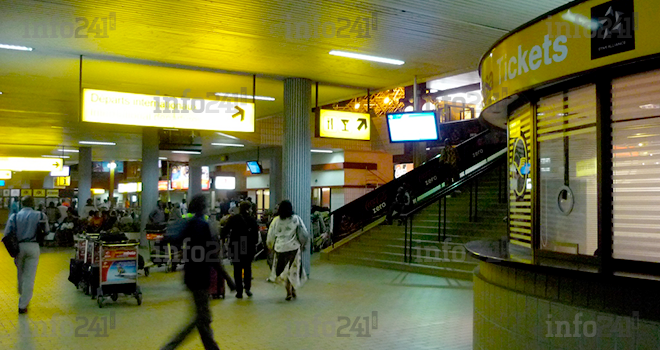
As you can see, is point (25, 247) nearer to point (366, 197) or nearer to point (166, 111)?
point (166, 111)

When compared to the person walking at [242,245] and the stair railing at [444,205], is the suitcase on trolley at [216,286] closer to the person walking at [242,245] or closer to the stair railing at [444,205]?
the person walking at [242,245]

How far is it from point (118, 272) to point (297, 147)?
4.44 metres

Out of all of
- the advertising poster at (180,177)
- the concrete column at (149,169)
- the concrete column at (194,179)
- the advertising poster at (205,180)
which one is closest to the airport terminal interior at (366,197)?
the concrete column at (149,169)

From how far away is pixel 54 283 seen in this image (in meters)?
11.6

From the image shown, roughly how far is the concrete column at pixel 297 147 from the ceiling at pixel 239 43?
38 cm

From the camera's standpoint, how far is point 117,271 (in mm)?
9430

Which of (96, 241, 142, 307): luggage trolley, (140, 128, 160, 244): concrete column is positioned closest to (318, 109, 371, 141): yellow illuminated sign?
(96, 241, 142, 307): luggage trolley

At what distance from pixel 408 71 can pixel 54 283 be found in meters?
8.48

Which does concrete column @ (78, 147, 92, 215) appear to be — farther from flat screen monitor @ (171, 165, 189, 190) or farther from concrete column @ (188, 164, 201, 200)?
flat screen monitor @ (171, 165, 189, 190)

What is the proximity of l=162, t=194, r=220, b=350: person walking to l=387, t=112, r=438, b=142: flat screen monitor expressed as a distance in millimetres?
6542

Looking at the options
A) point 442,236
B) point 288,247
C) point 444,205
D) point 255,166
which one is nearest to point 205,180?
point 255,166

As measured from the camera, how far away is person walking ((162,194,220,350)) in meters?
5.45

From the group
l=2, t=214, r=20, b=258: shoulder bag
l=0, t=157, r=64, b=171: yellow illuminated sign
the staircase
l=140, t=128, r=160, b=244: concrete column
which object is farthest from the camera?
l=0, t=157, r=64, b=171: yellow illuminated sign

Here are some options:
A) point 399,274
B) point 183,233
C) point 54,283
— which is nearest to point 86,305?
point 54,283
